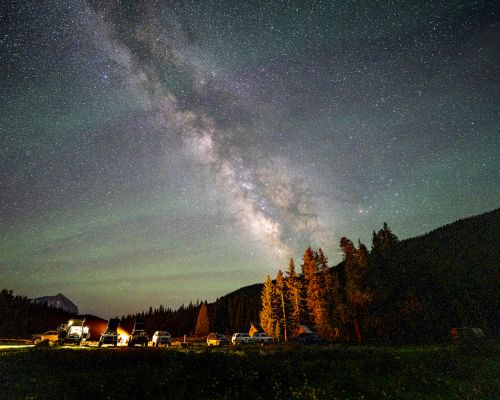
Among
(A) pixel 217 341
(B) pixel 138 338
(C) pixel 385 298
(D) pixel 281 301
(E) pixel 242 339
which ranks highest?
(D) pixel 281 301

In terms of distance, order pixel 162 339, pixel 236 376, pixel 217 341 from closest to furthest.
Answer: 1. pixel 236 376
2. pixel 162 339
3. pixel 217 341

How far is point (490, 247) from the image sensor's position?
132375mm

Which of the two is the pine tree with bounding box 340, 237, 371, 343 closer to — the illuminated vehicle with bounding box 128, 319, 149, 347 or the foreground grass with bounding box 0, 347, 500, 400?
the foreground grass with bounding box 0, 347, 500, 400

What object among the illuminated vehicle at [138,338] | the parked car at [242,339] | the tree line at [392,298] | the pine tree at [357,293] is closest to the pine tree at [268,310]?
the tree line at [392,298]

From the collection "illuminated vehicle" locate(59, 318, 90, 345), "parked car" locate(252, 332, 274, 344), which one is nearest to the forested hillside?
"parked car" locate(252, 332, 274, 344)

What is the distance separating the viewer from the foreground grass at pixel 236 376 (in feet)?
51.3

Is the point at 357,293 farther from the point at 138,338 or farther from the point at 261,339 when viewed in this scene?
the point at 138,338

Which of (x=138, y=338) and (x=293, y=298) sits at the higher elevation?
(x=293, y=298)

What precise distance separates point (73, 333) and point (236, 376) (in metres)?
38.9

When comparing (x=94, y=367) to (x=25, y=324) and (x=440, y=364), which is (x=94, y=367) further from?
(x=25, y=324)

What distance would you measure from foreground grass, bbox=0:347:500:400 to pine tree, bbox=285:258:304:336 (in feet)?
138

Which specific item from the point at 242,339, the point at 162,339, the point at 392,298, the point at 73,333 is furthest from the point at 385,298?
the point at 73,333

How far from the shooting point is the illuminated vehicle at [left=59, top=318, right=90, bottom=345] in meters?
42.1

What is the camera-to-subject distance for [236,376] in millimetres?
17922
